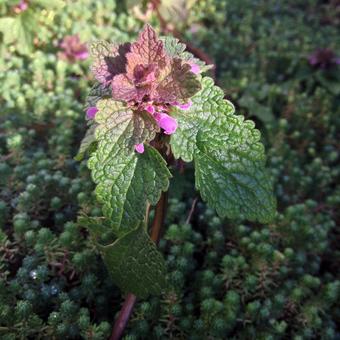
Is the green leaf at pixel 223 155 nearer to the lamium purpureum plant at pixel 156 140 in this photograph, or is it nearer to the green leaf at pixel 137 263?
the lamium purpureum plant at pixel 156 140

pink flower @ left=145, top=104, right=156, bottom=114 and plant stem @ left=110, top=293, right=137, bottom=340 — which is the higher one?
pink flower @ left=145, top=104, right=156, bottom=114

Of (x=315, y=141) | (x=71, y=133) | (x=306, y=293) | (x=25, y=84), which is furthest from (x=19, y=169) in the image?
(x=315, y=141)

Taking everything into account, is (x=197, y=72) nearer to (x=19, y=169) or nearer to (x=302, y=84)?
(x=19, y=169)

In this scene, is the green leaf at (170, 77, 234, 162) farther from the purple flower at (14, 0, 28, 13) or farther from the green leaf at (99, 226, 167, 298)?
the purple flower at (14, 0, 28, 13)

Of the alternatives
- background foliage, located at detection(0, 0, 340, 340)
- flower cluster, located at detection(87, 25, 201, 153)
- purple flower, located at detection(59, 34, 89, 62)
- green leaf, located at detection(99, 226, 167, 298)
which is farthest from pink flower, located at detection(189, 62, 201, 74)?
purple flower, located at detection(59, 34, 89, 62)

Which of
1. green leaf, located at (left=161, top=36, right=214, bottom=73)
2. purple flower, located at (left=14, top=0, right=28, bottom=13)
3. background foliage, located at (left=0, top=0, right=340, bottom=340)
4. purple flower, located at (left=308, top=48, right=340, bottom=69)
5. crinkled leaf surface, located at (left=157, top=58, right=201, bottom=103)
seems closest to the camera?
crinkled leaf surface, located at (left=157, top=58, right=201, bottom=103)

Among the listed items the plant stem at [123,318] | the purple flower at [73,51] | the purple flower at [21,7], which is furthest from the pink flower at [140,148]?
the purple flower at [21,7]
